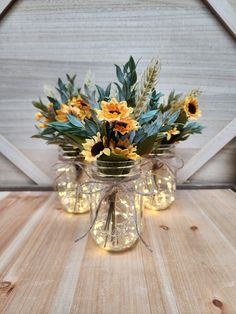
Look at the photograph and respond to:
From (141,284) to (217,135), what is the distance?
2.03 ft

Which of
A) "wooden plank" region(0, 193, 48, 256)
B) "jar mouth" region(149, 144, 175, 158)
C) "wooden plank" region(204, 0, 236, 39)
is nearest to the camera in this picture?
"wooden plank" region(0, 193, 48, 256)

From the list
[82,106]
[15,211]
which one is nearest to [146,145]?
[82,106]

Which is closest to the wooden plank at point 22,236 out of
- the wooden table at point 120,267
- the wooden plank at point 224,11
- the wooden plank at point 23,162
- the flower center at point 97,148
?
the wooden table at point 120,267

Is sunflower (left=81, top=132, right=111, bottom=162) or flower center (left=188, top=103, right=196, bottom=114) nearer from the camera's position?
sunflower (left=81, top=132, right=111, bottom=162)

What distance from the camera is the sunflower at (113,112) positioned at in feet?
1.48

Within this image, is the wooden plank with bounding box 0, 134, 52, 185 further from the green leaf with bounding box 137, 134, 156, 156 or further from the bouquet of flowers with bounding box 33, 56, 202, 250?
the green leaf with bounding box 137, 134, 156, 156

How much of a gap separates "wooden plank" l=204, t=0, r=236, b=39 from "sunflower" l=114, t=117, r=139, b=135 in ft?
2.00

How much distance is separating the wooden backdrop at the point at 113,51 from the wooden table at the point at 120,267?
0.30m

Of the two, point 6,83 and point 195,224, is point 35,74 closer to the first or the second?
point 6,83

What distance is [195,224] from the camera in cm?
67

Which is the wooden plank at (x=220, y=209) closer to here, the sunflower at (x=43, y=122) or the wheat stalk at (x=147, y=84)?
the wheat stalk at (x=147, y=84)

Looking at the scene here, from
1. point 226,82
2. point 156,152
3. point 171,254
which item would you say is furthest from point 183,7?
point 171,254

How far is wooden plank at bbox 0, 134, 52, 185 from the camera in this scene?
923mm

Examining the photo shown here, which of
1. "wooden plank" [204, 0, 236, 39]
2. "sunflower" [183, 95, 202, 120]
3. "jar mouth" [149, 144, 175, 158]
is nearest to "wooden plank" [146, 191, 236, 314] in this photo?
"jar mouth" [149, 144, 175, 158]
